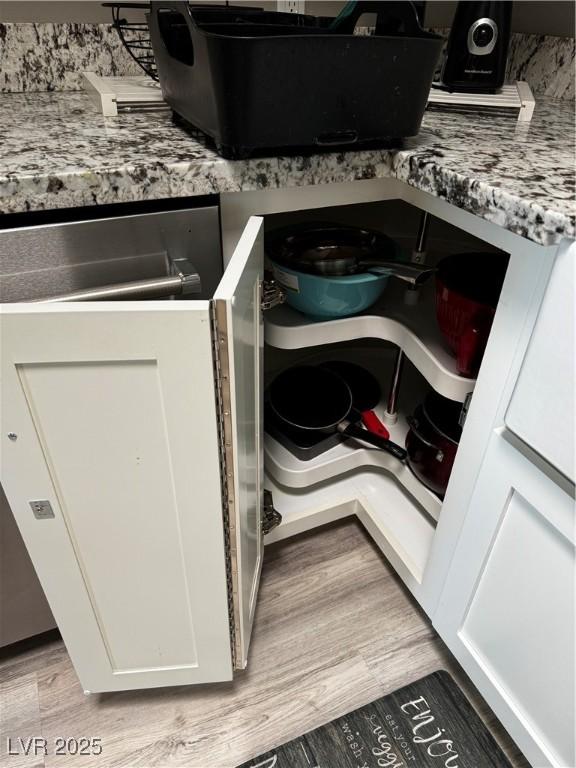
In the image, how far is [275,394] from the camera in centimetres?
125

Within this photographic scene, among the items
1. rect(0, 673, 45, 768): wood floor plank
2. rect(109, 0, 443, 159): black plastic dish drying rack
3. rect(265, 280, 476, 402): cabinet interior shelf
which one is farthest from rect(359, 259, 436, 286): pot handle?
rect(0, 673, 45, 768): wood floor plank

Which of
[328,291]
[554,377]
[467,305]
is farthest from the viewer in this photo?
[328,291]

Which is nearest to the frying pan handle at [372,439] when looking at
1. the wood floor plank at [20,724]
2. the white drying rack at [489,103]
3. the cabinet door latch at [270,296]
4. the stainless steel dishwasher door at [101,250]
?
the cabinet door latch at [270,296]

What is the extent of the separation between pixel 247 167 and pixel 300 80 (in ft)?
0.40

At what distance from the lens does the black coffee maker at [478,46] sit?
1.01m

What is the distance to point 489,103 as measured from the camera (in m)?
0.97

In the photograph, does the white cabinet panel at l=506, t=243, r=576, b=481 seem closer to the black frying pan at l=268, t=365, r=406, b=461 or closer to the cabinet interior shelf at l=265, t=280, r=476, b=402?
the cabinet interior shelf at l=265, t=280, r=476, b=402

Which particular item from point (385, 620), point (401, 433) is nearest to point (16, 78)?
point (401, 433)

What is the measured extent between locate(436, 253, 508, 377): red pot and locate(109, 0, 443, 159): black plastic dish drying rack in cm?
25

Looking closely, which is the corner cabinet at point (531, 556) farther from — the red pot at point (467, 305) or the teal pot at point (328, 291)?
the teal pot at point (328, 291)

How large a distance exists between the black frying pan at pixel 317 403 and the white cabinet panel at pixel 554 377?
479 mm

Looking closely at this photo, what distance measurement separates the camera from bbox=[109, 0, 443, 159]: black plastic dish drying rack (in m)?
0.60

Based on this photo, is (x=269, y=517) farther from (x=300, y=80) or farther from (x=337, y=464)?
(x=300, y=80)

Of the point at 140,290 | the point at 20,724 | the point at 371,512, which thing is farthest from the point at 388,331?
the point at 20,724
